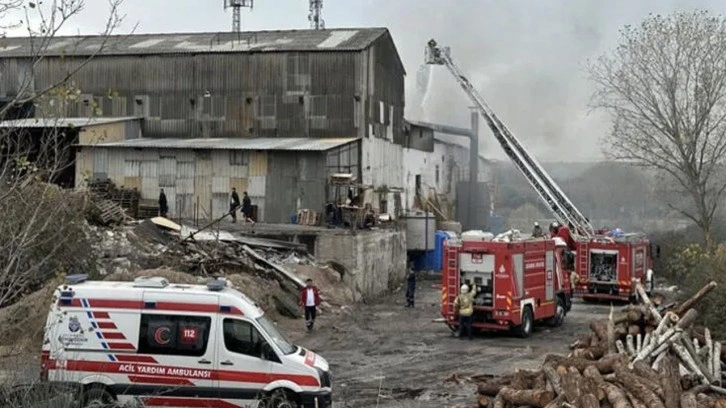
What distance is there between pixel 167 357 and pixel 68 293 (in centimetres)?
176

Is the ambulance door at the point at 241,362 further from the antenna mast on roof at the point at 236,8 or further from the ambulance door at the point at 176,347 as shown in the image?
the antenna mast on roof at the point at 236,8

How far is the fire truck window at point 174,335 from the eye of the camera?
513 inches

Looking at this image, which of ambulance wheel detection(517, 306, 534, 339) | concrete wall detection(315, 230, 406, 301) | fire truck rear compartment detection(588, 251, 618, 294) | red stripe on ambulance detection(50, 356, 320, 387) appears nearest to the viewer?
red stripe on ambulance detection(50, 356, 320, 387)

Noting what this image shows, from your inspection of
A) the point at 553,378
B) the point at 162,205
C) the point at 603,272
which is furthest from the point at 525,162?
the point at 553,378

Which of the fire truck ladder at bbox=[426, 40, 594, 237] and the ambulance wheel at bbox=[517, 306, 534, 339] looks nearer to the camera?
the ambulance wheel at bbox=[517, 306, 534, 339]

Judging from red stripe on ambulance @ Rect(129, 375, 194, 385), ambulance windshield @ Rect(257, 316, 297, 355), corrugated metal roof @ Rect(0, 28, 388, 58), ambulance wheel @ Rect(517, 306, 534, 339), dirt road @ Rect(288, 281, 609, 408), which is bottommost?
dirt road @ Rect(288, 281, 609, 408)

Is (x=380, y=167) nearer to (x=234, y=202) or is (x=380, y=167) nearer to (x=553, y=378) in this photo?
(x=234, y=202)

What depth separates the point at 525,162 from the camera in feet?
141

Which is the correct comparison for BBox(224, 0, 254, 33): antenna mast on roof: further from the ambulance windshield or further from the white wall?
the ambulance windshield

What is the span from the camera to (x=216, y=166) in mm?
36250

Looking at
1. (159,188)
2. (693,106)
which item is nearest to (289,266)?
(159,188)

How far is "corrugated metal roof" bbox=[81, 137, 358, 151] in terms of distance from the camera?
35219 millimetres

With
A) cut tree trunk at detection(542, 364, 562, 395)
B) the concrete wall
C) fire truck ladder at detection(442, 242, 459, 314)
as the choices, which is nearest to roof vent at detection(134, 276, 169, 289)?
cut tree trunk at detection(542, 364, 562, 395)

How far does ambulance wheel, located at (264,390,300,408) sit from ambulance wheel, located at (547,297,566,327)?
555 inches
